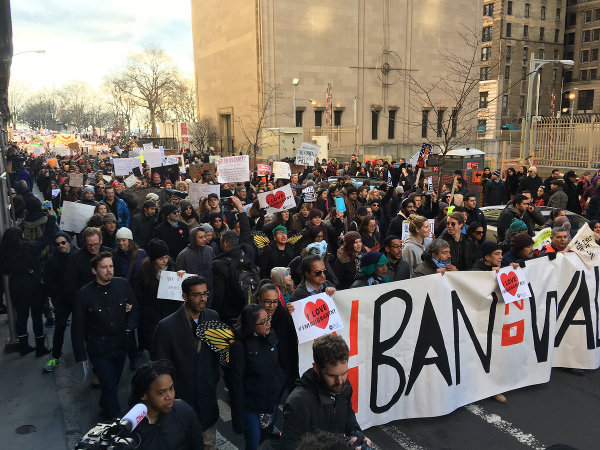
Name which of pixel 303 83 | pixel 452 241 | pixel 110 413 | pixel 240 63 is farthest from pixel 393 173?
pixel 240 63

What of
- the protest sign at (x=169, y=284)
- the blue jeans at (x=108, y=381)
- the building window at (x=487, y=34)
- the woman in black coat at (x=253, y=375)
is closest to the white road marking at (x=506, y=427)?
the woman in black coat at (x=253, y=375)

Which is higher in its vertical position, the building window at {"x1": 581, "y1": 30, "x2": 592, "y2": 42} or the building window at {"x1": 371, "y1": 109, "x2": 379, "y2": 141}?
the building window at {"x1": 581, "y1": 30, "x2": 592, "y2": 42}

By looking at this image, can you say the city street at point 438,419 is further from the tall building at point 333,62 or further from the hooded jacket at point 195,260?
the tall building at point 333,62

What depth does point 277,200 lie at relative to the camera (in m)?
9.15

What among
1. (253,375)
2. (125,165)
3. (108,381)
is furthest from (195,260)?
(125,165)

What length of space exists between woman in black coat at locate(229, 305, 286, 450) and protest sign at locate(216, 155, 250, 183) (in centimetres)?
854

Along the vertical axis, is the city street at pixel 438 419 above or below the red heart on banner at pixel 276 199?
below

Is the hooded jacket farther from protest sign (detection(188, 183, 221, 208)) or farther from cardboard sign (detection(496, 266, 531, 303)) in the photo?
protest sign (detection(188, 183, 221, 208))

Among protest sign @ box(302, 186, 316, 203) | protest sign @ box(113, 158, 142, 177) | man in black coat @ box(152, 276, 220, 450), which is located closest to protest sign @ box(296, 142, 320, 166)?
protest sign @ box(113, 158, 142, 177)

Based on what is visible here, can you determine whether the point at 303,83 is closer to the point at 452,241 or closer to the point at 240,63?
the point at 240,63

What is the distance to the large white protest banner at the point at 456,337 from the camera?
4828 millimetres

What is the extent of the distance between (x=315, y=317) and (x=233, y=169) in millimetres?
8132

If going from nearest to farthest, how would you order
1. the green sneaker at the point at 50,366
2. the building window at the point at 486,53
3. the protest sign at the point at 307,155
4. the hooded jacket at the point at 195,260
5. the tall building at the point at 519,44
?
the hooded jacket at the point at 195,260 < the green sneaker at the point at 50,366 < the protest sign at the point at 307,155 < the tall building at the point at 519,44 < the building window at the point at 486,53

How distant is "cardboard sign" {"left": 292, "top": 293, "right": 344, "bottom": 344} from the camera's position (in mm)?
4250
